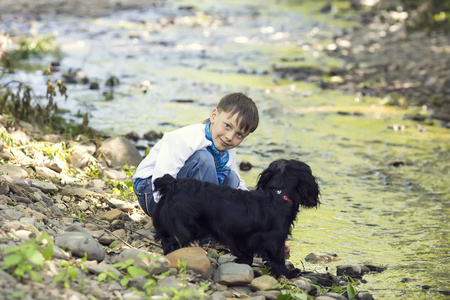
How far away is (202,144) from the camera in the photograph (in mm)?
4805

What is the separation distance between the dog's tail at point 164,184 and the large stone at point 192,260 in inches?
17.8

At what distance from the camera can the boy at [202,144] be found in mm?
4703

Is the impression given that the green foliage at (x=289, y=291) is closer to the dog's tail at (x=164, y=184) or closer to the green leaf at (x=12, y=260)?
the dog's tail at (x=164, y=184)

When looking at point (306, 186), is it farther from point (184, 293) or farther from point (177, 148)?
point (184, 293)

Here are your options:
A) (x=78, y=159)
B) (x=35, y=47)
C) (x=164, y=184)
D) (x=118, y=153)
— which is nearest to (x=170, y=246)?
(x=164, y=184)

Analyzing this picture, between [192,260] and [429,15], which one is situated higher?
[429,15]

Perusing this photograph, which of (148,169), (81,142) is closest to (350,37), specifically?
(81,142)

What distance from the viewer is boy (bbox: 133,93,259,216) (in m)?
4.70

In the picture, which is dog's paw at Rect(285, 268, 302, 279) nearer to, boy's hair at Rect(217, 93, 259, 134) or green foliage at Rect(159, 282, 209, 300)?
green foliage at Rect(159, 282, 209, 300)

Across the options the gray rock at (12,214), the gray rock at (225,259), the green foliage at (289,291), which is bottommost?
the gray rock at (225,259)

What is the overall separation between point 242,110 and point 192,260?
3.96 ft

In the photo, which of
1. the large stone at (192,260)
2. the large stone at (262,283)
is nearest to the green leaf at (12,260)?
the large stone at (192,260)

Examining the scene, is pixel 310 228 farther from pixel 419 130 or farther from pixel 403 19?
pixel 403 19

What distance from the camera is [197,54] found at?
14.7 metres
